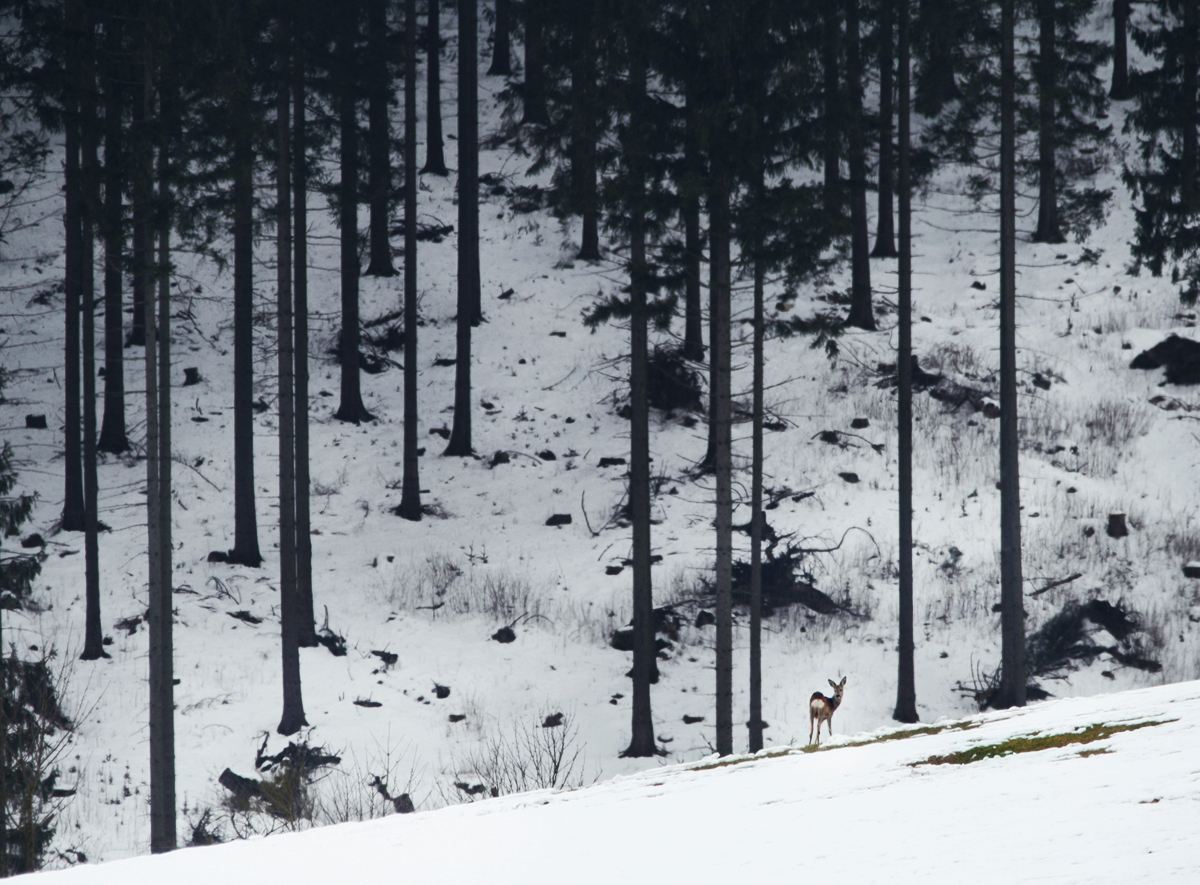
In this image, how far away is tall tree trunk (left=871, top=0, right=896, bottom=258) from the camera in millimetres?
17094

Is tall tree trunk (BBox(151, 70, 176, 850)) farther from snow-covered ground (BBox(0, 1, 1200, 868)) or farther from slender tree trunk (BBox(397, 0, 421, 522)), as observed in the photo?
slender tree trunk (BBox(397, 0, 421, 522))

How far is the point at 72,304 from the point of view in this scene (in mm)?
17922

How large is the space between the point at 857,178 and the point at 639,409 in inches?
205

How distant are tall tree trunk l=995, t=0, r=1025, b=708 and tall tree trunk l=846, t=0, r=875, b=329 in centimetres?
241

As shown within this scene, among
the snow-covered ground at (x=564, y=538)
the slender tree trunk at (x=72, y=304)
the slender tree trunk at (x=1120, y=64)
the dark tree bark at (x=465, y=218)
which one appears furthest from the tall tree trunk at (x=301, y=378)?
the slender tree trunk at (x=1120, y=64)

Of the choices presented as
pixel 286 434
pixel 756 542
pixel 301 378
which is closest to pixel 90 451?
pixel 286 434

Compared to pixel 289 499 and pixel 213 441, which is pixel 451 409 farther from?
pixel 289 499

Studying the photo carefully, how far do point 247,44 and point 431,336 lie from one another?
13.1 meters

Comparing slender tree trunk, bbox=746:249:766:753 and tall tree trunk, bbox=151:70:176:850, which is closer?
tall tree trunk, bbox=151:70:176:850

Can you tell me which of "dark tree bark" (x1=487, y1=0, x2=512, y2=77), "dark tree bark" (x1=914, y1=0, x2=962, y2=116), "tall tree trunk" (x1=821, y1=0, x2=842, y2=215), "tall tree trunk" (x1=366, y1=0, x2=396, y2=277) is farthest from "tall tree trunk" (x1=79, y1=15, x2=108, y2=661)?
"dark tree bark" (x1=487, y1=0, x2=512, y2=77)

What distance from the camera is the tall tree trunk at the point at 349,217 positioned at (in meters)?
17.5

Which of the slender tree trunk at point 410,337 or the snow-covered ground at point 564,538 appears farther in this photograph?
the slender tree trunk at point 410,337

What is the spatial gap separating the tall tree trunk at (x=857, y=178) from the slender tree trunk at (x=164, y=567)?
33.6 feet

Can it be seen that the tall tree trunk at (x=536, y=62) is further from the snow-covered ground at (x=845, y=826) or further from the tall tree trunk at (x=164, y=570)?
the snow-covered ground at (x=845, y=826)
